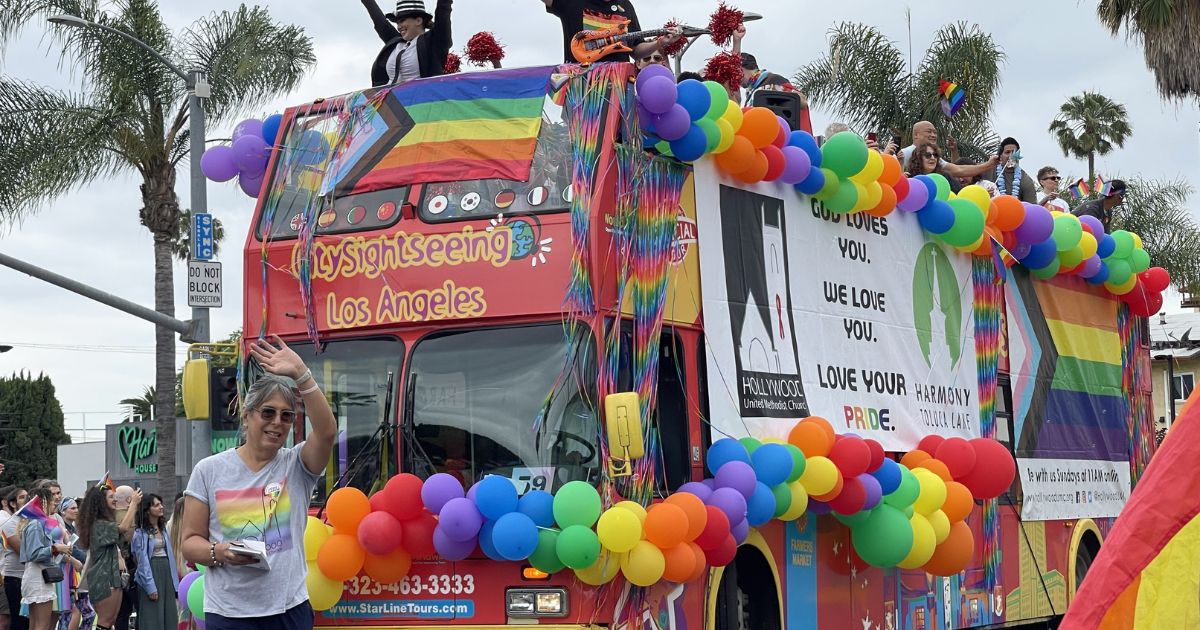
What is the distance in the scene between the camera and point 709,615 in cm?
919

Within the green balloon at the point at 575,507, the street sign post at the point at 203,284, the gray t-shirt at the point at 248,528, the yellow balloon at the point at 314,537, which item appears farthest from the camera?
the street sign post at the point at 203,284

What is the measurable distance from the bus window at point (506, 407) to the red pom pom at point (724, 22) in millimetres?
2501

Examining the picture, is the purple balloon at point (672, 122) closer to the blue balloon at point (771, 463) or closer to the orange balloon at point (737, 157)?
the orange balloon at point (737, 157)

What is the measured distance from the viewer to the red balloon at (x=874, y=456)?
10.2 meters

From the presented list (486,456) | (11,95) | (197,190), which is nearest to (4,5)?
(11,95)

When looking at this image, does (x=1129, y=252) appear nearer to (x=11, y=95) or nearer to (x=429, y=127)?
(x=429, y=127)

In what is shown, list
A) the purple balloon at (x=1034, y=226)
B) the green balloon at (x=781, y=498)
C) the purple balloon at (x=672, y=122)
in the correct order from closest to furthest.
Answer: the purple balloon at (x=672, y=122)
the green balloon at (x=781, y=498)
the purple balloon at (x=1034, y=226)

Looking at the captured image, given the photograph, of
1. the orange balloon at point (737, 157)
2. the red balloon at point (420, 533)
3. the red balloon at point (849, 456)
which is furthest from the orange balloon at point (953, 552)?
the red balloon at point (420, 533)

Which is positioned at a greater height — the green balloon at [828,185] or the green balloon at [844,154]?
the green balloon at [844,154]

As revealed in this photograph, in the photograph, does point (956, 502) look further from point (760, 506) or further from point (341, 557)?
point (341, 557)

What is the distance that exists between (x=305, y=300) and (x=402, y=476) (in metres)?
1.53

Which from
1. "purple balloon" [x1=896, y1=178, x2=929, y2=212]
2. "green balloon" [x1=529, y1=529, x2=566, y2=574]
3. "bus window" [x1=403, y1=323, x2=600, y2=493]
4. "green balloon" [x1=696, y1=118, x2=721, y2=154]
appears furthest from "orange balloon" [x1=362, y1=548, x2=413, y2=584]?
"purple balloon" [x1=896, y1=178, x2=929, y2=212]

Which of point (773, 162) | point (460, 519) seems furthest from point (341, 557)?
point (773, 162)

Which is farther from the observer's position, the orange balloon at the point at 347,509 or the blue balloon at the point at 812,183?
the blue balloon at the point at 812,183
